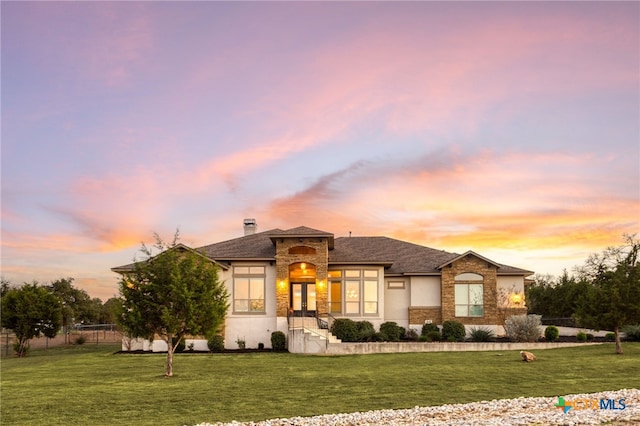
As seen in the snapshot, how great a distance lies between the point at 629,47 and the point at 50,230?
2776cm

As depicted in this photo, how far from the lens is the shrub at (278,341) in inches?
1102

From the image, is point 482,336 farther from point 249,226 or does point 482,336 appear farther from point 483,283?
point 249,226

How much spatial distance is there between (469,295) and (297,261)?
9554 mm

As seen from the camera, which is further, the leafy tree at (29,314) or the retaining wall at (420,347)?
A: the leafy tree at (29,314)

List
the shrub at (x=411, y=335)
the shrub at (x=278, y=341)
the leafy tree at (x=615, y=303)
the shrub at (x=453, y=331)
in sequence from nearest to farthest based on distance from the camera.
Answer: the leafy tree at (x=615, y=303)
the shrub at (x=278, y=341)
the shrub at (x=453, y=331)
the shrub at (x=411, y=335)

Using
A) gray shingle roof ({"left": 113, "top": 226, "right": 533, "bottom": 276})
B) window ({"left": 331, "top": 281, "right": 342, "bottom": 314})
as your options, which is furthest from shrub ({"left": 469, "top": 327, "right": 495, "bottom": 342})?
window ({"left": 331, "top": 281, "right": 342, "bottom": 314})

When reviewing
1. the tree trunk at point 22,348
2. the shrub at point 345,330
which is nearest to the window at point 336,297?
the shrub at point 345,330

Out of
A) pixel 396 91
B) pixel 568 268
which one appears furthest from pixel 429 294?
pixel 568 268

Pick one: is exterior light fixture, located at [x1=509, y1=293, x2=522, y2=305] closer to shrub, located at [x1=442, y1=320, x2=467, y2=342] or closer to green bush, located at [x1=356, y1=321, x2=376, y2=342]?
shrub, located at [x1=442, y1=320, x2=467, y2=342]

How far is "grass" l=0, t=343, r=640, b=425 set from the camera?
1194 cm

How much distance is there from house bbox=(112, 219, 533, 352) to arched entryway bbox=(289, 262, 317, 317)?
0.06 meters

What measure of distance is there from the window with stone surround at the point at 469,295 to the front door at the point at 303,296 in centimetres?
778

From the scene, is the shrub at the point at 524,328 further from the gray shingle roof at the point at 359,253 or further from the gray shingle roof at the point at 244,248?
the gray shingle roof at the point at 244,248

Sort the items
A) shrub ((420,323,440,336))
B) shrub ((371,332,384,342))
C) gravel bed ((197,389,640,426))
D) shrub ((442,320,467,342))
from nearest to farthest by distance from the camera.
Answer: gravel bed ((197,389,640,426)) → shrub ((371,332,384,342)) → shrub ((442,320,467,342)) → shrub ((420,323,440,336))
